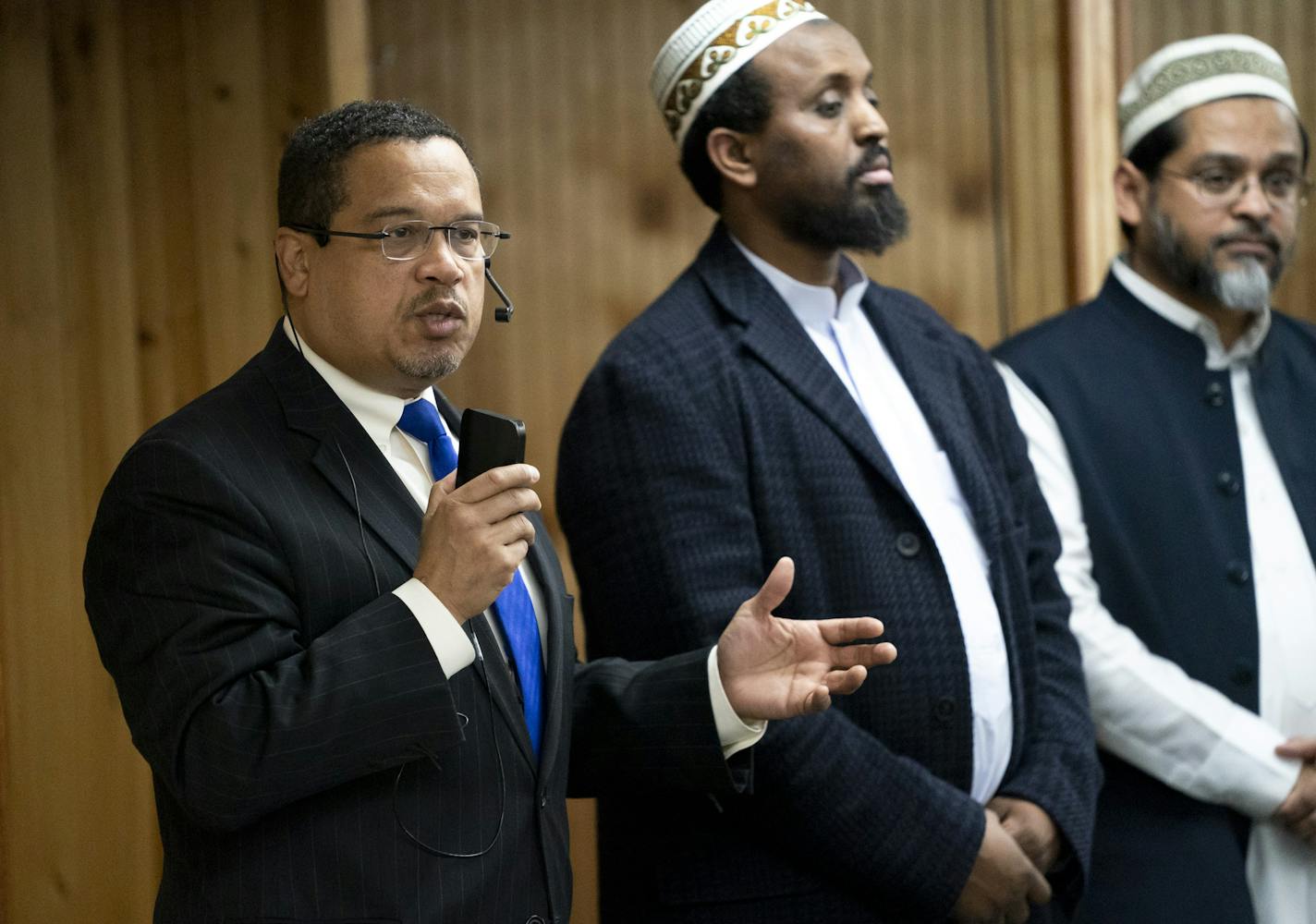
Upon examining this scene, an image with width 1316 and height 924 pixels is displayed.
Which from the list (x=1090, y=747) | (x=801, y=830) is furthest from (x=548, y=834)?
(x=1090, y=747)

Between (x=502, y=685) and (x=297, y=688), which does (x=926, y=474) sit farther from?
(x=297, y=688)

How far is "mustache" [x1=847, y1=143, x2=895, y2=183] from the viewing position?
98.9 inches

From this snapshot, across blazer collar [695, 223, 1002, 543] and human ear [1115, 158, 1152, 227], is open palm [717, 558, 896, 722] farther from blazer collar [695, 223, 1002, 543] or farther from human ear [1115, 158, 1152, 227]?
human ear [1115, 158, 1152, 227]

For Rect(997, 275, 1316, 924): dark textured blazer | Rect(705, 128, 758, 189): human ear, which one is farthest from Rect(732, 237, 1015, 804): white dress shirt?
Rect(997, 275, 1316, 924): dark textured blazer

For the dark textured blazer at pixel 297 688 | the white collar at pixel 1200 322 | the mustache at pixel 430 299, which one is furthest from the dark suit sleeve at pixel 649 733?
the white collar at pixel 1200 322

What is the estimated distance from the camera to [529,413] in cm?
331

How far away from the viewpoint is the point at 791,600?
7.54ft

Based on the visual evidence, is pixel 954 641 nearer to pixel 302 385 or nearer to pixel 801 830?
pixel 801 830

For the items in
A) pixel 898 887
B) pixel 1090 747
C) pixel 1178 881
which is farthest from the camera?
pixel 1178 881

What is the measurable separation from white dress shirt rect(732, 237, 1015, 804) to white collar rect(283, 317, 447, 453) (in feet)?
2.73

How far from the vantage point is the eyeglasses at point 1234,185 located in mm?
2914

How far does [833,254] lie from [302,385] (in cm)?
105

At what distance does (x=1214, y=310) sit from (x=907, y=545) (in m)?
0.99

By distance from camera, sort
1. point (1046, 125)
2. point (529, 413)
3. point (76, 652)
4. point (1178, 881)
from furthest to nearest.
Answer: point (1046, 125) → point (529, 413) → point (76, 652) → point (1178, 881)
